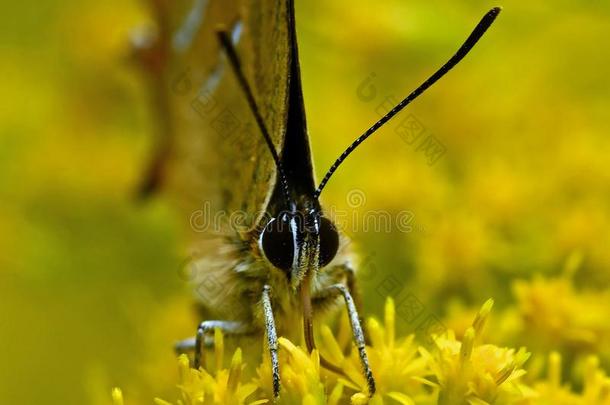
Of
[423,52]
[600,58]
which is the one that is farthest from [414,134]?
[600,58]

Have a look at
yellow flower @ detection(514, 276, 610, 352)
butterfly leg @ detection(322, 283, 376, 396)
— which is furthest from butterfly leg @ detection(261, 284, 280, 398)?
yellow flower @ detection(514, 276, 610, 352)

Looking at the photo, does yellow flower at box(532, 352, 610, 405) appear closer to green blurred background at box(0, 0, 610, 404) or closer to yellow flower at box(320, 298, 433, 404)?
yellow flower at box(320, 298, 433, 404)

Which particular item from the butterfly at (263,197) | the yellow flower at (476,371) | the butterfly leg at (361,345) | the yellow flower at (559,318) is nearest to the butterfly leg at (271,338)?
the butterfly at (263,197)

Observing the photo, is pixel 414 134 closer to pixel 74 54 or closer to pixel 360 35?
pixel 360 35

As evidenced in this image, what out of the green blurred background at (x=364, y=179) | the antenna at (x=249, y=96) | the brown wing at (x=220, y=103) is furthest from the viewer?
the green blurred background at (x=364, y=179)

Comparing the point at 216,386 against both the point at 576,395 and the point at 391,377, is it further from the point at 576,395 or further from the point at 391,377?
the point at 576,395

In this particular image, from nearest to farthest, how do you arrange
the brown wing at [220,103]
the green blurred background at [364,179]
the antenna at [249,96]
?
the antenna at [249,96]
the brown wing at [220,103]
the green blurred background at [364,179]

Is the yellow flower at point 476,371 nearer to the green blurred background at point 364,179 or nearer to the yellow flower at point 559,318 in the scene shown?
the yellow flower at point 559,318
